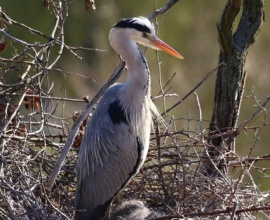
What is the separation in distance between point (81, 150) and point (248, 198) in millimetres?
896

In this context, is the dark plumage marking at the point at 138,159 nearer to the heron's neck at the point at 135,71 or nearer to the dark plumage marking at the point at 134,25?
the heron's neck at the point at 135,71

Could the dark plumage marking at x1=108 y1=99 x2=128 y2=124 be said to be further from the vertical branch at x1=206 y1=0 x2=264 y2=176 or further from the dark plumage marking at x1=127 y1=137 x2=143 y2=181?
the vertical branch at x1=206 y1=0 x2=264 y2=176

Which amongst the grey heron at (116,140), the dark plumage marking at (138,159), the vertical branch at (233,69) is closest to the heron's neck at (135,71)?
the grey heron at (116,140)

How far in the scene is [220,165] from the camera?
5.18 metres

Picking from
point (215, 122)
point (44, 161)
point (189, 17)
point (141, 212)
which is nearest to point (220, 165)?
point (215, 122)

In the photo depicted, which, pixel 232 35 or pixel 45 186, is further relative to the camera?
pixel 232 35

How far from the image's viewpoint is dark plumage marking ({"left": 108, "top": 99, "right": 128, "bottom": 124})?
498cm

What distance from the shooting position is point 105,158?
196 inches

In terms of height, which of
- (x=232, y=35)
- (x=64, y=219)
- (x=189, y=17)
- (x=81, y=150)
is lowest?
(x=64, y=219)

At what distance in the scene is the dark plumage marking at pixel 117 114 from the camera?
4.98 metres

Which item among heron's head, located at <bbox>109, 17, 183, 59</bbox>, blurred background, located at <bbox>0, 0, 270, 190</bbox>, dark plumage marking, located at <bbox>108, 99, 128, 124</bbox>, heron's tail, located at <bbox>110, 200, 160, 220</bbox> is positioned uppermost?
blurred background, located at <bbox>0, 0, 270, 190</bbox>

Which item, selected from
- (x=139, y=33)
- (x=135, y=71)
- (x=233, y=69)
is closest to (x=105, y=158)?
(x=135, y=71)

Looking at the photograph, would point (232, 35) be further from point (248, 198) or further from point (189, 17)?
point (189, 17)

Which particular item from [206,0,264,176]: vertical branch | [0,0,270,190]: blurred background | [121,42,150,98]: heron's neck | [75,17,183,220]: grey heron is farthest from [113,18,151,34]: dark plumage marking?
[0,0,270,190]: blurred background
